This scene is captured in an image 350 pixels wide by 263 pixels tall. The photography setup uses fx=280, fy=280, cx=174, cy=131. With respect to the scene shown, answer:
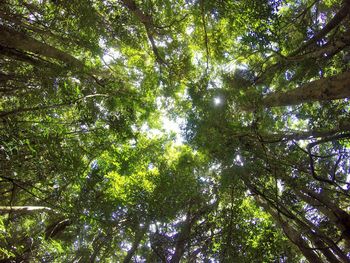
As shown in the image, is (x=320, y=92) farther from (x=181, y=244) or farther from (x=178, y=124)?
(x=181, y=244)

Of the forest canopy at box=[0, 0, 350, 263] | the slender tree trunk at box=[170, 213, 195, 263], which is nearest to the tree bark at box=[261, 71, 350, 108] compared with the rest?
the forest canopy at box=[0, 0, 350, 263]

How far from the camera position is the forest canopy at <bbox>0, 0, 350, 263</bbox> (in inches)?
212

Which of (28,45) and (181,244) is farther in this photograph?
(181,244)

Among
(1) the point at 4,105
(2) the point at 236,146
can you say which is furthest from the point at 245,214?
(1) the point at 4,105

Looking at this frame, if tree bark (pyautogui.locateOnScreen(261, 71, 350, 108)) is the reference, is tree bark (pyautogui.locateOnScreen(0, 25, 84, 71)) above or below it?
above

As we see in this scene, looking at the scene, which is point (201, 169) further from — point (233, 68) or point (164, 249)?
point (233, 68)

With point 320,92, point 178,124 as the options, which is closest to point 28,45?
point 178,124

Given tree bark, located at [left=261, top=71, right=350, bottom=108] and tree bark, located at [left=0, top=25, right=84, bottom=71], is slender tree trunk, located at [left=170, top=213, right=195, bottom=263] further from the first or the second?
tree bark, located at [left=0, top=25, right=84, bottom=71]

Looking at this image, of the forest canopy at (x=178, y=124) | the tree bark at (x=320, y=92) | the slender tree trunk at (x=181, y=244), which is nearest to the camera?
the tree bark at (x=320, y=92)

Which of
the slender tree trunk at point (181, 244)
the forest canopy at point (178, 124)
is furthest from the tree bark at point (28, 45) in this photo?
the slender tree trunk at point (181, 244)

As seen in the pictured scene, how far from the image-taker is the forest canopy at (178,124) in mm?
5383

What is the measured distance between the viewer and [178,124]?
645cm

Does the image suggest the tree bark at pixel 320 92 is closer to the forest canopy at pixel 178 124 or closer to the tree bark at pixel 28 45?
the forest canopy at pixel 178 124

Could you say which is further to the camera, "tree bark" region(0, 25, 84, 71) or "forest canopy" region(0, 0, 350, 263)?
"tree bark" region(0, 25, 84, 71)
